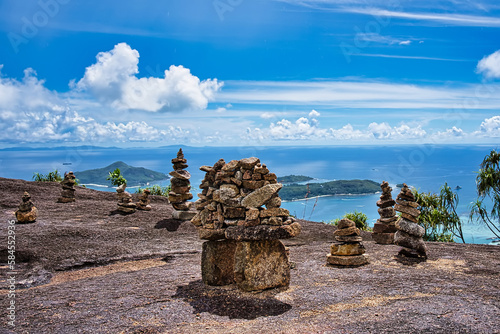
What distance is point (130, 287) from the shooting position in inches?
474

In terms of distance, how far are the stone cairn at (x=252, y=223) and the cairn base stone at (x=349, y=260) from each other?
12.1 ft

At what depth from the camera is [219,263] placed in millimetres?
11961

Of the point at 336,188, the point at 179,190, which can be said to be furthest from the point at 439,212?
the point at 336,188

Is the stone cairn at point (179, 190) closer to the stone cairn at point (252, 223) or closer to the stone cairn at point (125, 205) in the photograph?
the stone cairn at point (125, 205)

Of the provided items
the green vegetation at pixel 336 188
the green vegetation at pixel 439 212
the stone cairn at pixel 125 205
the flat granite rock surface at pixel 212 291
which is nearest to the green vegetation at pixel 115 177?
the stone cairn at pixel 125 205

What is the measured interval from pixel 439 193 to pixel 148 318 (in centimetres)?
2355

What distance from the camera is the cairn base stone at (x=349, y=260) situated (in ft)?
46.7

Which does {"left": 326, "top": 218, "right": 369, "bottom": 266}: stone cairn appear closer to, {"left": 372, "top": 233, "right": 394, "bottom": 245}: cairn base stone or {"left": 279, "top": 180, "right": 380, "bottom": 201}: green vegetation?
{"left": 372, "top": 233, "right": 394, "bottom": 245}: cairn base stone

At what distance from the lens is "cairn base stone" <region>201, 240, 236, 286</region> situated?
470 inches

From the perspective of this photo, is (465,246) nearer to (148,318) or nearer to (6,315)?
(148,318)

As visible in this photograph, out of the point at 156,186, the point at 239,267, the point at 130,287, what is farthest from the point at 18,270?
the point at 156,186

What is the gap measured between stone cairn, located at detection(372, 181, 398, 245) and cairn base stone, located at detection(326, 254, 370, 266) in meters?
5.06

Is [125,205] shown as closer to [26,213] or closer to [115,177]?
[26,213]

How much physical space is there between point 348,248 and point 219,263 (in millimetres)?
5164
